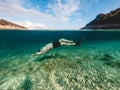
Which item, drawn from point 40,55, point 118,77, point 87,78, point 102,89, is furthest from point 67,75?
point 40,55

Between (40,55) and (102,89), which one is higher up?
(102,89)

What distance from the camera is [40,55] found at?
922 inches

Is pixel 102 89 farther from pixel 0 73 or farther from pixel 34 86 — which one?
pixel 0 73

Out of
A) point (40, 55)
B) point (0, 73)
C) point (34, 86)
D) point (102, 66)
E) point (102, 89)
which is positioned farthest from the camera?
point (40, 55)

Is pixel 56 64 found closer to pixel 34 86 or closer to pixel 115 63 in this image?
pixel 34 86

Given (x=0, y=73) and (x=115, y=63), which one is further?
(x=115, y=63)

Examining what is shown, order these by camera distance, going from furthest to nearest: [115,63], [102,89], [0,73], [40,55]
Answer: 1. [40,55]
2. [115,63]
3. [0,73]
4. [102,89]

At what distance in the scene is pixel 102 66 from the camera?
56.6 feet

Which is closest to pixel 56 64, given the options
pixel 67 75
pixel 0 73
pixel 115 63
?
pixel 67 75

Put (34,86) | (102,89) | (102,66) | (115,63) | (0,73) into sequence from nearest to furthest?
(102,89) < (34,86) < (0,73) < (102,66) < (115,63)

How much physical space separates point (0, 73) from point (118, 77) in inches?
474

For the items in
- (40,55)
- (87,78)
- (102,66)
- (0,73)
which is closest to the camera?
(87,78)

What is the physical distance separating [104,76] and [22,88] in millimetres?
7679

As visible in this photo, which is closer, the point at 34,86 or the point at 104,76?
the point at 34,86
